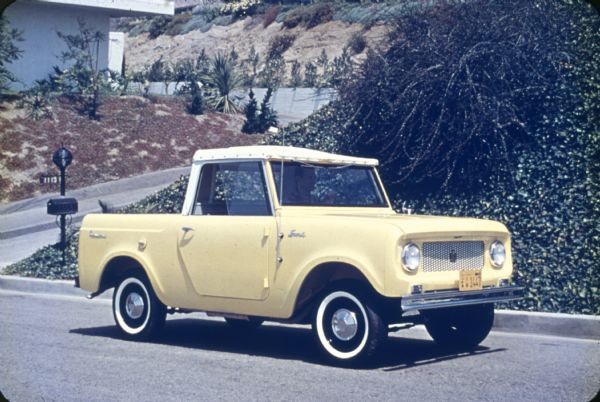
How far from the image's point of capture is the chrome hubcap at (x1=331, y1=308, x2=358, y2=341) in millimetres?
8156

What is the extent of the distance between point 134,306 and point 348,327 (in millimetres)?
2898

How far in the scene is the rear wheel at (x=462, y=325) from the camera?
357 inches

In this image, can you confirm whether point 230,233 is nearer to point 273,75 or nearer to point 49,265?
point 49,265

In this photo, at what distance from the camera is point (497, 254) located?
8891mm

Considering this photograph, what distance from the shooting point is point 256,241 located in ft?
28.9

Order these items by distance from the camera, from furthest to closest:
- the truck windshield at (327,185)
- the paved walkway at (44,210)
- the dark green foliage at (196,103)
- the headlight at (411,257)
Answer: the dark green foliage at (196,103), the paved walkway at (44,210), the truck windshield at (327,185), the headlight at (411,257)

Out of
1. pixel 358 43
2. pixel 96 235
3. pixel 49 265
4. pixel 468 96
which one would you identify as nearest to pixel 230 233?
pixel 96 235

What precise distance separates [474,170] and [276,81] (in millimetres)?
22055

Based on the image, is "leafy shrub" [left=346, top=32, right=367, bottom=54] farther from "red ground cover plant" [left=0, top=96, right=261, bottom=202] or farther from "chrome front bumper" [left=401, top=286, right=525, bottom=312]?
"chrome front bumper" [left=401, top=286, right=525, bottom=312]

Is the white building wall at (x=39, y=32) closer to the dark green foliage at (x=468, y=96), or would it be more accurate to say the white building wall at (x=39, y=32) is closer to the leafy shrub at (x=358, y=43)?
the leafy shrub at (x=358, y=43)

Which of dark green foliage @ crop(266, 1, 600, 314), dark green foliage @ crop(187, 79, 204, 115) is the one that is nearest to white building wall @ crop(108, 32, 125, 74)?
dark green foliage @ crop(187, 79, 204, 115)

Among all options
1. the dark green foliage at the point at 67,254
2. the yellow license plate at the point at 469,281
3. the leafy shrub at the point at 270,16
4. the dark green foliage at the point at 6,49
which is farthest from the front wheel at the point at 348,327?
the leafy shrub at the point at 270,16

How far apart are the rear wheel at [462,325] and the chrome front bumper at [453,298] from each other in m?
0.36

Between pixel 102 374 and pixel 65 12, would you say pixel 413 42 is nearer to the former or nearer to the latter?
pixel 102 374
